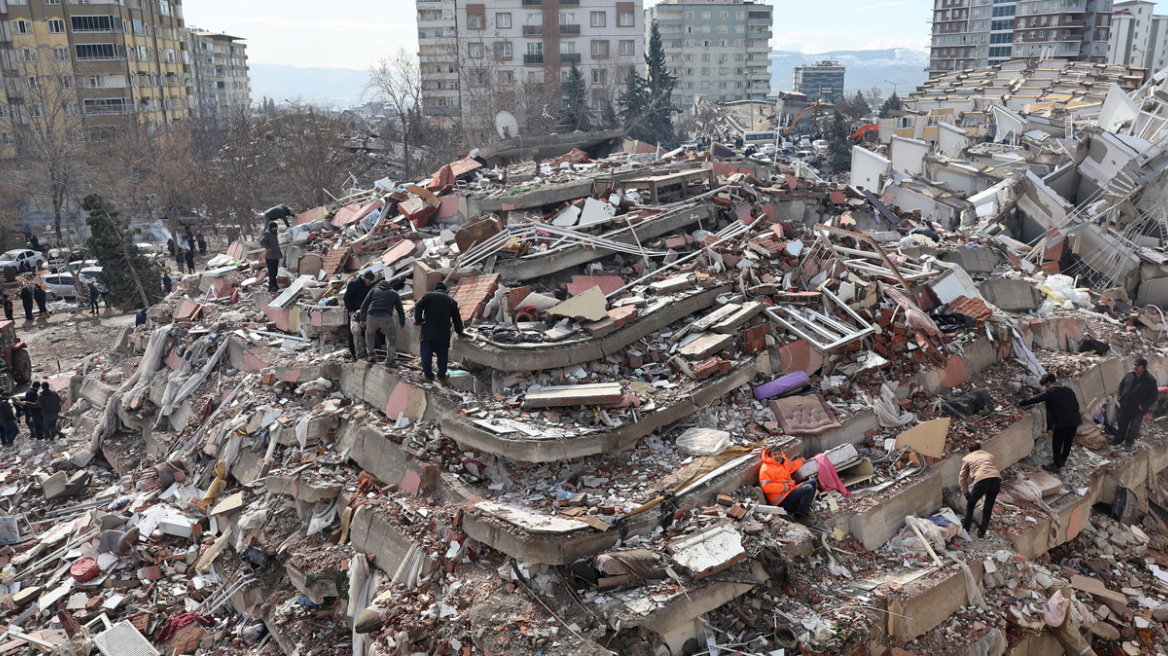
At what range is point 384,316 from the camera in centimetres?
844

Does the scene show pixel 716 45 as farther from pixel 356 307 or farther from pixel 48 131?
pixel 356 307

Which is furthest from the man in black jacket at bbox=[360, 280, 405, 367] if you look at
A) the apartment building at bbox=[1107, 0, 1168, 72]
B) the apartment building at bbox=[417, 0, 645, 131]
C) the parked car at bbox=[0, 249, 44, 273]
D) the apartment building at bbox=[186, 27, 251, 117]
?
the apartment building at bbox=[1107, 0, 1168, 72]

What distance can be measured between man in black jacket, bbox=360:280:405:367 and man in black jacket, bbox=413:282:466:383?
1.80 ft

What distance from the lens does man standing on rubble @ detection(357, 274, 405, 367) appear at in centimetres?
838

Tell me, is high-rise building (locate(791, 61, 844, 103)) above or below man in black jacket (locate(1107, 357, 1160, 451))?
above

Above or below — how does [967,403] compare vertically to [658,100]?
below

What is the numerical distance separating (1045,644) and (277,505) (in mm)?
7298

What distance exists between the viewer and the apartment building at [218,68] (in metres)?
63.9

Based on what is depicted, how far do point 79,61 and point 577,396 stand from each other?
147ft

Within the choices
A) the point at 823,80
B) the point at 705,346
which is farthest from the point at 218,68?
the point at 705,346

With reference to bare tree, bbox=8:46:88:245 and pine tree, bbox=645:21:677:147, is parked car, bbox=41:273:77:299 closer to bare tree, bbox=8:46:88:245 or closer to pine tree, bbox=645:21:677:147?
bare tree, bbox=8:46:88:245

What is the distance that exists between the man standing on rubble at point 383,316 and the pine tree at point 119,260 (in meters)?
13.7

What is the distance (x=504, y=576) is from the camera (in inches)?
241

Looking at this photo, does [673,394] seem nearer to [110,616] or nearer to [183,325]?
[110,616]
